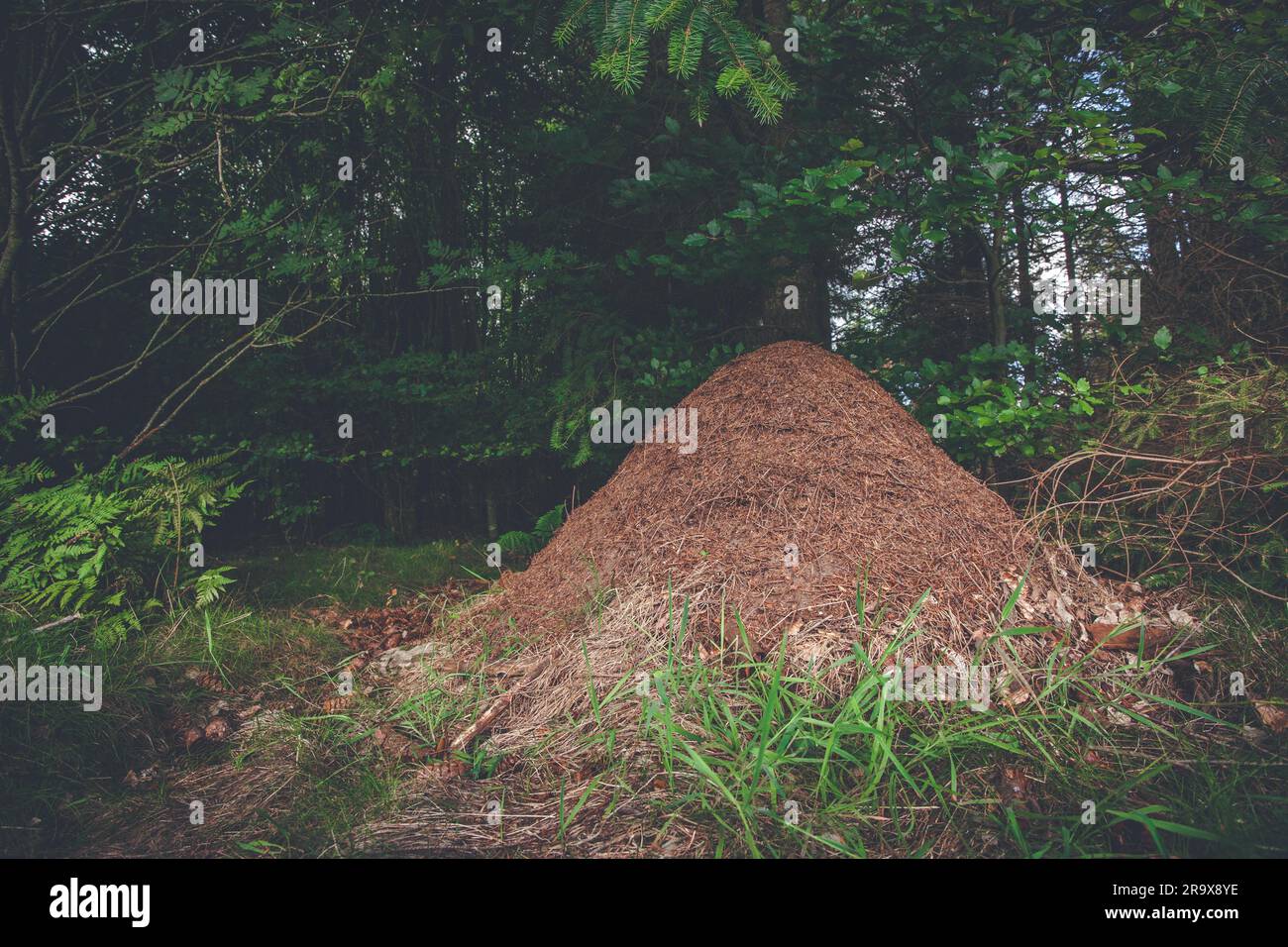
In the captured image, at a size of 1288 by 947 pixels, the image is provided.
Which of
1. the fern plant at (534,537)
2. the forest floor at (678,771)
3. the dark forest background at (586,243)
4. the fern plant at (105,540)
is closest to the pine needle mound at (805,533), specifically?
the forest floor at (678,771)

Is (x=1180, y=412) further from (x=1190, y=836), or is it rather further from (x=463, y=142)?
(x=463, y=142)

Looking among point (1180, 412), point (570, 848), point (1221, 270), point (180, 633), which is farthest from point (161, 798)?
point (1221, 270)

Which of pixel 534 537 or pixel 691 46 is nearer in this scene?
pixel 691 46

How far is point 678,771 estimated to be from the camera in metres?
2.30

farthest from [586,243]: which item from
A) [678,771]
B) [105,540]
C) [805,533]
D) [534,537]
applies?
[678,771]

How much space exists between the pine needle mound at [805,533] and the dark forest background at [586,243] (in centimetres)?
58

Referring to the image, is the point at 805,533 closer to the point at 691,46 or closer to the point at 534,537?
the point at 691,46

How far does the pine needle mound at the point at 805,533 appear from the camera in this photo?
2.78 meters

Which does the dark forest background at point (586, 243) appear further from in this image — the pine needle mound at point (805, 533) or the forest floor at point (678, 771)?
the forest floor at point (678, 771)

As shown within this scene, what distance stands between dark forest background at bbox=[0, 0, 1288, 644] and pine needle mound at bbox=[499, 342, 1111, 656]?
0.58 metres

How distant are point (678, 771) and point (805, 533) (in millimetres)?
1162

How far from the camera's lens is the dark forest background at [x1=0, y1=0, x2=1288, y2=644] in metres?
3.61

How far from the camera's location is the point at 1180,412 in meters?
3.71
